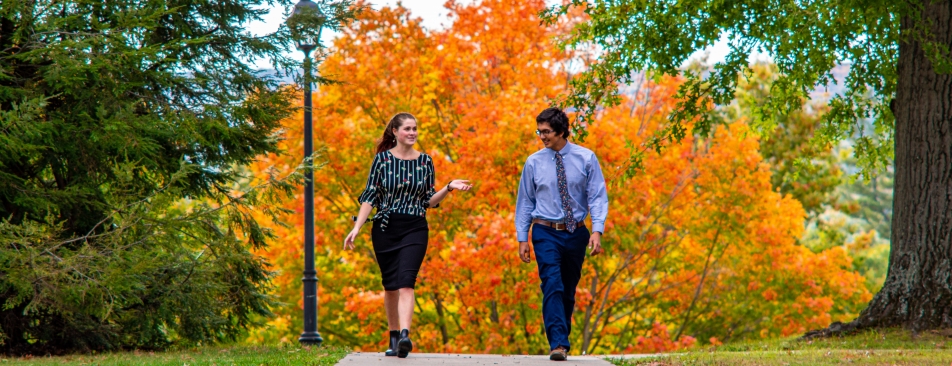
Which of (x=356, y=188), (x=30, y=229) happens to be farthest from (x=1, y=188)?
(x=356, y=188)

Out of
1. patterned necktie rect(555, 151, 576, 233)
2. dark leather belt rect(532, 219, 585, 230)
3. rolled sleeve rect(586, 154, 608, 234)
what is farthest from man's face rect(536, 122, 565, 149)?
dark leather belt rect(532, 219, 585, 230)

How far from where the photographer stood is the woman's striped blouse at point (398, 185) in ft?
23.8

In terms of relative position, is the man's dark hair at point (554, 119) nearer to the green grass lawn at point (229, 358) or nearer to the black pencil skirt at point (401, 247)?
the black pencil skirt at point (401, 247)

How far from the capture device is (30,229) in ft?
24.9

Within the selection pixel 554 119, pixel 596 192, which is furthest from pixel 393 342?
pixel 554 119

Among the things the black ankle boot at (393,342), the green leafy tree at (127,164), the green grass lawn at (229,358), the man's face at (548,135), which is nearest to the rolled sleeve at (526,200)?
the man's face at (548,135)

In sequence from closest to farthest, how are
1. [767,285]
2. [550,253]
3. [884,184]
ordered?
1. [550,253]
2. [767,285]
3. [884,184]

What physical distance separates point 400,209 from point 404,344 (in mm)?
1018

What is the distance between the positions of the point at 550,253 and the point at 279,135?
210 inches

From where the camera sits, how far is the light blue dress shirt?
709 cm

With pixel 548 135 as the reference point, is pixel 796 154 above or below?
above

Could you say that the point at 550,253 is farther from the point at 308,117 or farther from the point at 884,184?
the point at 884,184

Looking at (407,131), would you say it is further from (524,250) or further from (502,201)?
(502,201)

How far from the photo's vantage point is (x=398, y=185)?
7.23 meters
